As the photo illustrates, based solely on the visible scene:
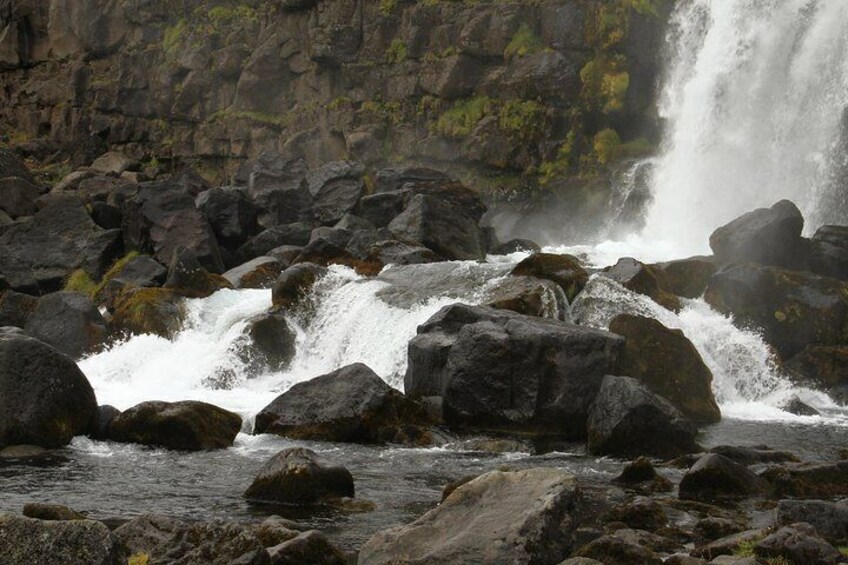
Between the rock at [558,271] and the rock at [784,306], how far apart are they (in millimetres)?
3398

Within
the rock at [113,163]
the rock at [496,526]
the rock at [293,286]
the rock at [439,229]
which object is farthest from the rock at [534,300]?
the rock at [113,163]

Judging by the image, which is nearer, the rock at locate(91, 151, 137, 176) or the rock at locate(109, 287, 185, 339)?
the rock at locate(109, 287, 185, 339)

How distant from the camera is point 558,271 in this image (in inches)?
955

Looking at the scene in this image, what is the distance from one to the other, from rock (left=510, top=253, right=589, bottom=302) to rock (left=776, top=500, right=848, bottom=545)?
39.1ft

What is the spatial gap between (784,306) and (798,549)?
15.0 metres

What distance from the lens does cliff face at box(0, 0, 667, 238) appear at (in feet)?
147

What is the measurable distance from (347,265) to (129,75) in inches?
1450

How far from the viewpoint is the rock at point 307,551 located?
10227 mm

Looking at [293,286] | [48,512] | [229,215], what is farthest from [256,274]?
[48,512]

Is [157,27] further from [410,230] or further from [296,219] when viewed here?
[410,230]

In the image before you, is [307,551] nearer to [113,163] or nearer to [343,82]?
[343,82]

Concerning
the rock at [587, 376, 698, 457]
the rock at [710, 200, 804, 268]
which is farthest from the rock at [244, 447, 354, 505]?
the rock at [710, 200, 804, 268]

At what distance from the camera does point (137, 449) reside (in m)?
17.9

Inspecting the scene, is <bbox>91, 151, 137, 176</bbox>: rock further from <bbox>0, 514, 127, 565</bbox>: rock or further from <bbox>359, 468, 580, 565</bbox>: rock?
<bbox>0, 514, 127, 565</bbox>: rock
